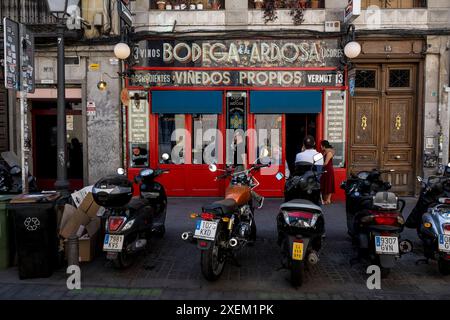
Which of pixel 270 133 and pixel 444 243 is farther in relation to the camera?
pixel 270 133

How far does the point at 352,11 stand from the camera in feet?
31.3

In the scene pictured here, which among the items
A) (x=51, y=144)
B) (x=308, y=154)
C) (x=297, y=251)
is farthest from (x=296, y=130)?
(x=51, y=144)

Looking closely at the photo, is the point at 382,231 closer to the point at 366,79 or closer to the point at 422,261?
the point at 422,261

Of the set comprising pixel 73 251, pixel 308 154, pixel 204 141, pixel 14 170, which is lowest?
pixel 73 251

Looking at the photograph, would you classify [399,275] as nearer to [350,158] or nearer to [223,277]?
[223,277]

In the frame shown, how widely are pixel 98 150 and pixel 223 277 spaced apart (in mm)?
6644

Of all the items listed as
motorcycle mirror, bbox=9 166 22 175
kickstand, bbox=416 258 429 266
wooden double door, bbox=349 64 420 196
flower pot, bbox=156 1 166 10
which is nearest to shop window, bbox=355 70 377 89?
wooden double door, bbox=349 64 420 196

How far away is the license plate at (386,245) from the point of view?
5008 millimetres

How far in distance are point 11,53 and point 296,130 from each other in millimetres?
6984

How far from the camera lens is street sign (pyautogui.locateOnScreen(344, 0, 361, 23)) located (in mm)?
9445

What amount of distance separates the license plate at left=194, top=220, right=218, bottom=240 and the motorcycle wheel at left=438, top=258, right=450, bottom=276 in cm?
296

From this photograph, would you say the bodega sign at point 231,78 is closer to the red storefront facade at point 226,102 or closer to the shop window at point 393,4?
the red storefront facade at point 226,102

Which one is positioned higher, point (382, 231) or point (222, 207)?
point (222, 207)

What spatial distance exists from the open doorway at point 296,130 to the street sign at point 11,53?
21.6ft
